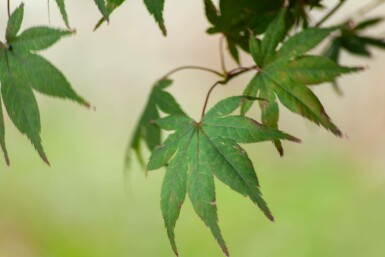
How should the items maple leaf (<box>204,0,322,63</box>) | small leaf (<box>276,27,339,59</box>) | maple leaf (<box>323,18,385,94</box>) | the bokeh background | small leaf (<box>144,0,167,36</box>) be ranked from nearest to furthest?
small leaf (<box>144,0,167,36</box>) < small leaf (<box>276,27,339,59</box>) < maple leaf (<box>204,0,322,63</box>) < maple leaf (<box>323,18,385,94</box>) < the bokeh background

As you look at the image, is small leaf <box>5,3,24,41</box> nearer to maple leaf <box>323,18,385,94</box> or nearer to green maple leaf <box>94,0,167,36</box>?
green maple leaf <box>94,0,167,36</box>

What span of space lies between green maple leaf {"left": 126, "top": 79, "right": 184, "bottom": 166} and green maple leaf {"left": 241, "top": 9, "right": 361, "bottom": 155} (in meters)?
0.21

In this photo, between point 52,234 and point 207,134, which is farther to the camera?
point 52,234

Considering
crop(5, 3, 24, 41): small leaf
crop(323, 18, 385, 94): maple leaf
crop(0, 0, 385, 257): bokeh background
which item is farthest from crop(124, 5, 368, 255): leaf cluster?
crop(0, 0, 385, 257): bokeh background

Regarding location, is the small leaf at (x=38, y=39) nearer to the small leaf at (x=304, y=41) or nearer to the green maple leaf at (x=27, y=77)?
the green maple leaf at (x=27, y=77)

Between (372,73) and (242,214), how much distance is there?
49.9 inches

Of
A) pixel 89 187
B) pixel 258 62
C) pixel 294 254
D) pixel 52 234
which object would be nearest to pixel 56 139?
pixel 89 187

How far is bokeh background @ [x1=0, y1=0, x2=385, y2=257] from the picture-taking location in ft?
9.43

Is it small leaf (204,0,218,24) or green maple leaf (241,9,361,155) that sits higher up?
small leaf (204,0,218,24)

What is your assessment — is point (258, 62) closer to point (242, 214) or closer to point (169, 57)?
point (242, 214)

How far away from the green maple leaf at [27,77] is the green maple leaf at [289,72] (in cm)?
25

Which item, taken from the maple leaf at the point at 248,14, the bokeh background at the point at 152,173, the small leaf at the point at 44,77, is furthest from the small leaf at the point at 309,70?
the bokeh background at the point at 152,173

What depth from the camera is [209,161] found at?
0.94 meters

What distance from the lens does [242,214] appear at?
2.95 m
